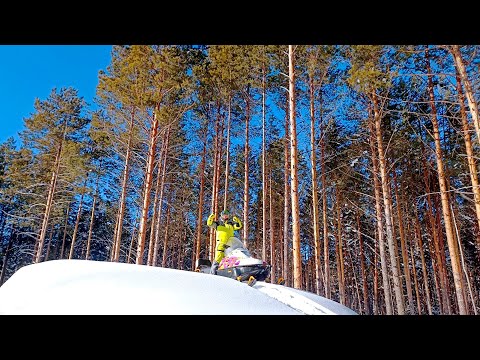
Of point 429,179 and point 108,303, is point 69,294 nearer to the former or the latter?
point 108,303

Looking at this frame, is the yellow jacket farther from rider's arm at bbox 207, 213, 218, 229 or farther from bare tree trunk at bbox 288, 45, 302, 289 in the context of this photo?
bare tree trunk at bbox 288, 45, 302, 289

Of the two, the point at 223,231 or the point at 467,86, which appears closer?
the point at 467,86

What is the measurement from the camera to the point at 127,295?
274 centimetres

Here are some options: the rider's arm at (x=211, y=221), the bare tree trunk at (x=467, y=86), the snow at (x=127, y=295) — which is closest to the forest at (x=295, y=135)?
the bare tree trunk at (x=467, y=86)

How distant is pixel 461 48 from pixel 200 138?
1294cm

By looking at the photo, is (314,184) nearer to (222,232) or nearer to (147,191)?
(222,232)

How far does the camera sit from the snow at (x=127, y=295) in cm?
252

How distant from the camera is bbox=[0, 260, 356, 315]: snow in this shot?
8.25 ft

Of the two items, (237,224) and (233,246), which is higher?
(237,224)

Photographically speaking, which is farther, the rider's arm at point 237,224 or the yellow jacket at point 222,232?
the rider's arm at point 237,224

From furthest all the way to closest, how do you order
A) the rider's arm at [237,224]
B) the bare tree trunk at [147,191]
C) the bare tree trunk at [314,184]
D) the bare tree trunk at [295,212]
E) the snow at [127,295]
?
the bare tree trunk at [314,184], the bare tree trunk at [147,191], the rider's arm at [237,224], the bare tree trunk at [295,212], the snow at [127,295]

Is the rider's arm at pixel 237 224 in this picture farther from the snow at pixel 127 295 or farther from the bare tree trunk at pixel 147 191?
the snow at pixel 127 295

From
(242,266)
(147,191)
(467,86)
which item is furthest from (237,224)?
(467,86)
